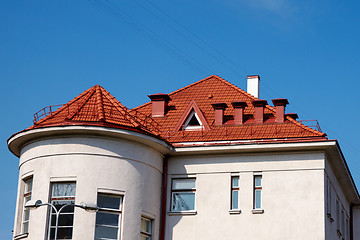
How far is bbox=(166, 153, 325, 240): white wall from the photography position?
33406 mm

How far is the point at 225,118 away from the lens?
3728cm

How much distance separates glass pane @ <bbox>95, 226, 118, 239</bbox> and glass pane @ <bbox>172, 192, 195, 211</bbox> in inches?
149

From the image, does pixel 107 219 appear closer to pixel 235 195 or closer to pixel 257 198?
pixel 235 195

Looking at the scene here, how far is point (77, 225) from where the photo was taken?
31438 mm

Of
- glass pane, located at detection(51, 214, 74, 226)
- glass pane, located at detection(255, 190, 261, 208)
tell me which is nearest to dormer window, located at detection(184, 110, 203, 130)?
glass pane, located at detection(255, 190, 261, 208)

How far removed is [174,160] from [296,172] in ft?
17.5

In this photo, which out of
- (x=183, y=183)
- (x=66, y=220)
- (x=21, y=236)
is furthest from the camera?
(x=183, y=183)

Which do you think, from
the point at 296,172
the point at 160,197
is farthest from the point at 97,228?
the point at 296,172

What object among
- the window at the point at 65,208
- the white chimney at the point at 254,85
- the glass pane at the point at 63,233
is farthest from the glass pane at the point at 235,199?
the white chimney at the point at 254,85

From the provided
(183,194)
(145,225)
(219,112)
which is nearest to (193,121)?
(219,112)

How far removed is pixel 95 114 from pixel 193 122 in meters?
5.67

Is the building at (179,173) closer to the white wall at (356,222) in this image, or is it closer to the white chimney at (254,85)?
the white chimney at (254,85)

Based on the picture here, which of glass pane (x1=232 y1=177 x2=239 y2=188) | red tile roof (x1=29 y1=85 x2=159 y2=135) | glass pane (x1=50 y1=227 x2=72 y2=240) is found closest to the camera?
glass pane (x1=50 y1=227 x2=72 y2=240)

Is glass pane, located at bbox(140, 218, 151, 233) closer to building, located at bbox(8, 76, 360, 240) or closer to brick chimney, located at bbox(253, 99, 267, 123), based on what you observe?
building, located at bbox(8, 76, 360, 240)
